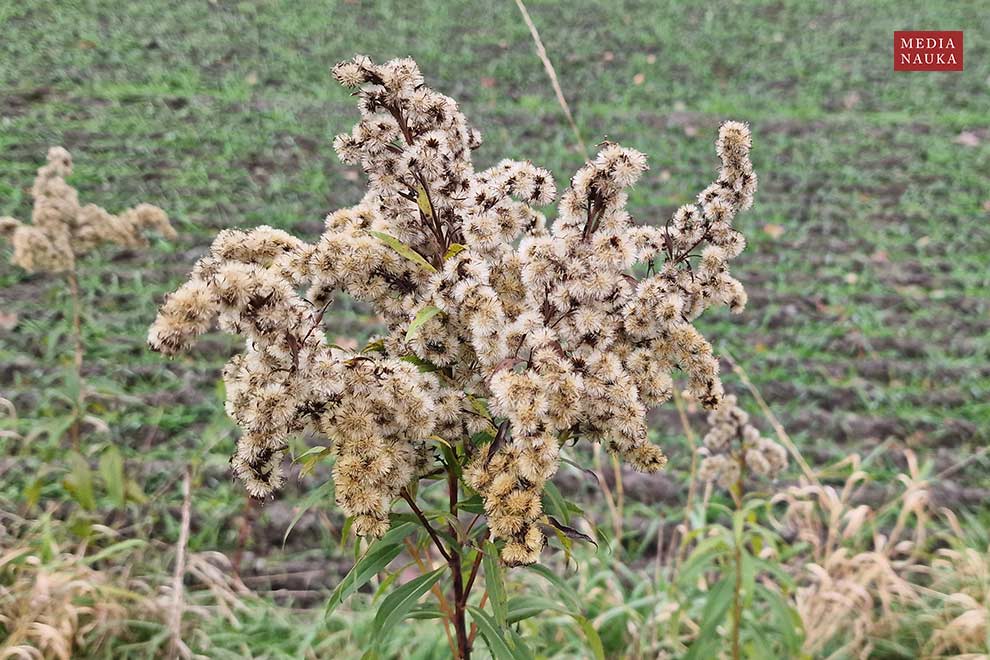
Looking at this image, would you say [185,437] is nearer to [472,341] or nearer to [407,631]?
[407,631]

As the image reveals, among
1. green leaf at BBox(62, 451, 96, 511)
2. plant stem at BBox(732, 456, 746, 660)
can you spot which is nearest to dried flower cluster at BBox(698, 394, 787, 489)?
plant stem at BBox(732, 456, 746, 660)

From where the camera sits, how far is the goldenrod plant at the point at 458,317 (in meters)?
0.93

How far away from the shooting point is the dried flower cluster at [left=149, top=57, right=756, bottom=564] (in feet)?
3.06

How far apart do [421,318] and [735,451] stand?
1494mm

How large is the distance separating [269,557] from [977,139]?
5.90 m

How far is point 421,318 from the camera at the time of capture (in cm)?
97

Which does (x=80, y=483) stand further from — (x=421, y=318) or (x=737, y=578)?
(x=421, y=318)

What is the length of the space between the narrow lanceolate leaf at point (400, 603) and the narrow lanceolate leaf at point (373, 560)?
0.06m

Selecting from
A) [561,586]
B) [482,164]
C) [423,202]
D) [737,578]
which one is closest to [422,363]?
[423,202]

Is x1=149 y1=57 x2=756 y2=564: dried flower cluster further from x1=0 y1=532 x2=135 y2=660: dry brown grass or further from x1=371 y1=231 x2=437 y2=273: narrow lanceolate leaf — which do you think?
x1=0 y1=532 x2=135 y2=660: dry brown grass

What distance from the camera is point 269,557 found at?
296 centimetres

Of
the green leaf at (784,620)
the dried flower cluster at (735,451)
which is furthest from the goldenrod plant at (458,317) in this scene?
the green leaf at (784,620)

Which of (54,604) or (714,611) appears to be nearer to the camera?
(714,611)

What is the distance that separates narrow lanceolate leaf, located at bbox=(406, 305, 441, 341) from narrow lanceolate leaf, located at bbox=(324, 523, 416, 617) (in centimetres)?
39
